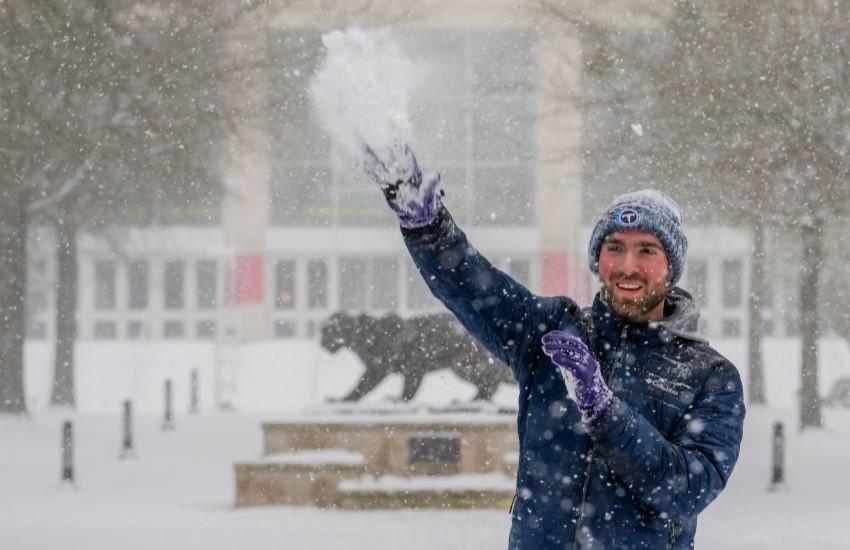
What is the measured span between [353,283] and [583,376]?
24789mm

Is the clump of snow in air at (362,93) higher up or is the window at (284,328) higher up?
the clump of snow in air at (362,93)

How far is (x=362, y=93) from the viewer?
6.47 ft

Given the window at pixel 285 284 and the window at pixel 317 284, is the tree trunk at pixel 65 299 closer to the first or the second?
the window at pixel 285 284

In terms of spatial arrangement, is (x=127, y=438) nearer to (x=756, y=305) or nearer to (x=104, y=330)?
(x=756, y=305)

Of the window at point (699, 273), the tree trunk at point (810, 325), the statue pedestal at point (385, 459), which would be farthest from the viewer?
Answer: the window at point (699, 273)

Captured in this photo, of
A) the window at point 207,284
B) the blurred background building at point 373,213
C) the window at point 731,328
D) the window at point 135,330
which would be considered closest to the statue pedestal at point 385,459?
the blurred background building at point 373,213

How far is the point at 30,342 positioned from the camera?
31.3m

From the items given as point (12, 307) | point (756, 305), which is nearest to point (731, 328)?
point (756, 305)

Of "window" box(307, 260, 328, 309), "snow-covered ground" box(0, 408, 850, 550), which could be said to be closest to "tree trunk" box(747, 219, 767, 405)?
"snow-covered ground" box(0, 408, 850, 550)

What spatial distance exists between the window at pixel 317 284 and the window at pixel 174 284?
3499 millimetres

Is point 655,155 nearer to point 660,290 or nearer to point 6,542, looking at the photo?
point 6,542

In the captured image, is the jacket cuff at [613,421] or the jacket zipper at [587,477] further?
the jacket zipper at [587,477]

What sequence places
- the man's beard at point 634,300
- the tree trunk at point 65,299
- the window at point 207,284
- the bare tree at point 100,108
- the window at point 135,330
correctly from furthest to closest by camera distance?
1. the window at point 135,330
2. the window at point 207,284
3. the tree trunk at point 65,299
4. the bare tree at point 100,108
5. the man's beard at point 634,300

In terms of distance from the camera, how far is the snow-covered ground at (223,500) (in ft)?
25.9
